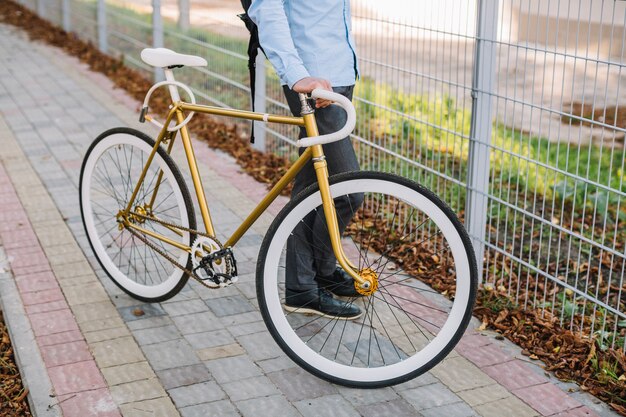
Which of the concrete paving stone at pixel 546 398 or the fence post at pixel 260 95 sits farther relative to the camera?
the fence post at pixel 260 95

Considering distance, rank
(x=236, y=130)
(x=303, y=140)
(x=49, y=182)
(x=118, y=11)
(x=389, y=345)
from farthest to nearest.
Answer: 1. (x=118, y=11)
2. (x=236, y=130)
3. (x=49, y=182)
4. (x=389, y=345)
5. (x=303, y=140)

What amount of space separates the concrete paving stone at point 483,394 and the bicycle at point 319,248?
224mm

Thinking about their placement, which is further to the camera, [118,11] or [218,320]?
[118,11]

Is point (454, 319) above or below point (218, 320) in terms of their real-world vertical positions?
above

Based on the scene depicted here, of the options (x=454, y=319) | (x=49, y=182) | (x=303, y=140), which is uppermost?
(x=303, y=140)

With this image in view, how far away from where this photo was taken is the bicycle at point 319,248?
3469 millimetres

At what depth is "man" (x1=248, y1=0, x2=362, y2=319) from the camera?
3578 mm

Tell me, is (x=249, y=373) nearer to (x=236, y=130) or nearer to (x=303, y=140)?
(x=303, y=140)

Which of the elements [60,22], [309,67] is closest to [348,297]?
[309,67]

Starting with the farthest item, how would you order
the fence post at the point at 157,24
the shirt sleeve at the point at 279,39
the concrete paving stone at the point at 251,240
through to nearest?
1. the fence post at the point at 157,24
2. the concrete paving stone at the point at 251,240
3. the shirt sleeve at the point at 279,39

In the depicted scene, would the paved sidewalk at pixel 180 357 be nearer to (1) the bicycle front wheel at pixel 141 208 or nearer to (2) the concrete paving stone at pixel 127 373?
(2) the concrete paving stone at pixel 127 373

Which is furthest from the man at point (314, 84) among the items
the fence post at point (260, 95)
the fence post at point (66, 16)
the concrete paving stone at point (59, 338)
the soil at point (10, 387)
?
the fence post at point (66, 16)

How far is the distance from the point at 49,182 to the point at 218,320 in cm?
273

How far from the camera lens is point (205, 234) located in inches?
156
